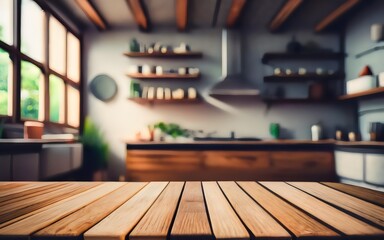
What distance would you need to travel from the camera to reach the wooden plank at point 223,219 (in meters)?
0.51

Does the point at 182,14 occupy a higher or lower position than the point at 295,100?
higher

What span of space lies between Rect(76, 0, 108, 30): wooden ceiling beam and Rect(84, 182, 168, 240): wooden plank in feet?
11.5

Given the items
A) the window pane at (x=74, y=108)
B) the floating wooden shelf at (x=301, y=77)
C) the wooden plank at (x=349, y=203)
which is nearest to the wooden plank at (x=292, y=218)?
the wooden plank at (x=349, y=203)

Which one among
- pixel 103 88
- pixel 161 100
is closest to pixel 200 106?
pixel 161 100

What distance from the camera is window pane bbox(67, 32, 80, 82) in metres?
4.30

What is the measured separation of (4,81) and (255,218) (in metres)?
3.03

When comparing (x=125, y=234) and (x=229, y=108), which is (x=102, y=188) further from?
(x=229, y=108)

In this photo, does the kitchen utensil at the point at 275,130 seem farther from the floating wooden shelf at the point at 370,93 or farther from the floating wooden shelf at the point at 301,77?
the floating wooden shelf at the point at 370,93

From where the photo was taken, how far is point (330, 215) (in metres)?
0.63

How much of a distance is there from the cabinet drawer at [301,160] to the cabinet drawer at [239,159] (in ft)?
0.41

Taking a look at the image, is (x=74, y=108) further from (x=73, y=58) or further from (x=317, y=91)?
(x=317, y=91)

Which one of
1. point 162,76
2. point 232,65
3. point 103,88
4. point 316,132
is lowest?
point 316,132

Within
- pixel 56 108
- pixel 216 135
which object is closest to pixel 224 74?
pixel 216 135

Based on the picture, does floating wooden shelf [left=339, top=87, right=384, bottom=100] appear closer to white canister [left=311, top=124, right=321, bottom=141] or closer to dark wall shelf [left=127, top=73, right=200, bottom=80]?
white canister [left=311, top=124, right=321, bottom=141]
